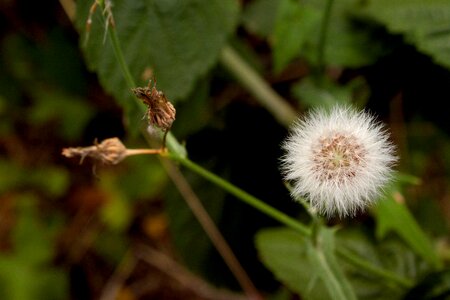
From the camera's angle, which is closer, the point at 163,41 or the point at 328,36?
the point at 163,41

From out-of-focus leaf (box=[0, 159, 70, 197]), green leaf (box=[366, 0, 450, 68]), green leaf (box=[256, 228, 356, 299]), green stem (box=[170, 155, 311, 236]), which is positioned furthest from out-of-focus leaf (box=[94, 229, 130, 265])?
green leaf (box=[366, 0, 450, 68])

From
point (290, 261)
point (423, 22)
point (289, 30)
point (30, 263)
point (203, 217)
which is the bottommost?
point (30, 263)

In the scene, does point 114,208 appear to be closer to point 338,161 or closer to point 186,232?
point 186,232

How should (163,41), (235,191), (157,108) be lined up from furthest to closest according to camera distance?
(163,41) → (235,191) → (157,108)

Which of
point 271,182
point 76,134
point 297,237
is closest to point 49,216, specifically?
point 76,134

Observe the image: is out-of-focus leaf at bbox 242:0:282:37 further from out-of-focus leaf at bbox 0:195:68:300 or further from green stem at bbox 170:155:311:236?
out-of-focus leaf at bbox 0:195:68:300

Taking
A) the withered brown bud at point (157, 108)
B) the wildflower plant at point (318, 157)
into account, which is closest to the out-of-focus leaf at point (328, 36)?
the wildflower plant at point (318, 157)

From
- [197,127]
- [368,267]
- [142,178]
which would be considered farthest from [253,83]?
[368,267]
